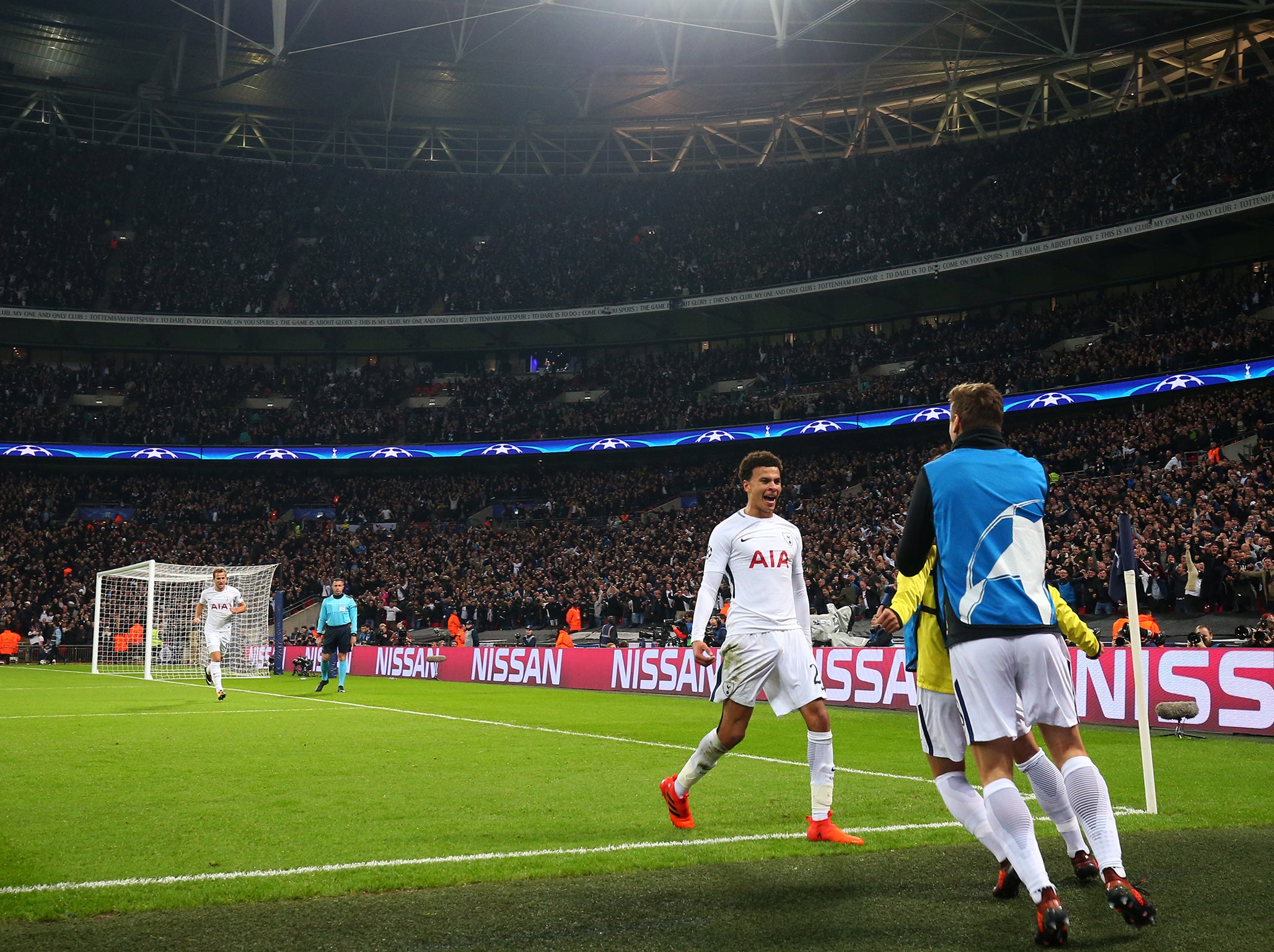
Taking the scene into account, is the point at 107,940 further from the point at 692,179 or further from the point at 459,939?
the point at 692,179

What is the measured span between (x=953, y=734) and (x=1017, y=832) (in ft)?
2.84

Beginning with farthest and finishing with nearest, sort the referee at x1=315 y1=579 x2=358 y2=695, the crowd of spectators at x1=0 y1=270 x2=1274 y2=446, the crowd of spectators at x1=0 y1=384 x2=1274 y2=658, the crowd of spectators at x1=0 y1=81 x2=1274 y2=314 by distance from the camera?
1. the crowd of spectators at x1=0 y1=81 x2=1274 y2=314
2. the crowd of spectators at x1=0 y1=270 x2=1274 y2=446
3. the crowd of spectators at x1=0 y1=384 x2=1274 y2=658
4. the referee at x1=315 y1=579 x2=358 y2=695

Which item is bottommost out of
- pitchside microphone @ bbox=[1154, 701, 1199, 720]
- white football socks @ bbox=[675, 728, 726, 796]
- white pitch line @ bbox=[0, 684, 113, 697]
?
white pitch line @ bbox=[0, 684, 113, 697]

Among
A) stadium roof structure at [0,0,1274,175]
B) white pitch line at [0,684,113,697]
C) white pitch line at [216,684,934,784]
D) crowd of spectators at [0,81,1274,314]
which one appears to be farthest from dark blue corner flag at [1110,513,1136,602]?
crowd of spectators at [0,81,1274,314]

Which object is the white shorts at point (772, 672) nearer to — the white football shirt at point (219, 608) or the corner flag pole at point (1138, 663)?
the corner flag pole at point (1138, 663)

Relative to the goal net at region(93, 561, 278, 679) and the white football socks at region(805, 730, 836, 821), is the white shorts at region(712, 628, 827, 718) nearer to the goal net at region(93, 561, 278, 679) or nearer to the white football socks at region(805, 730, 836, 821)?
the white football socks at region(805, 730, 836, 821)

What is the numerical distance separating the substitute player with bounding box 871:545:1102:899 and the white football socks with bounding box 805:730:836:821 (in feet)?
4.19

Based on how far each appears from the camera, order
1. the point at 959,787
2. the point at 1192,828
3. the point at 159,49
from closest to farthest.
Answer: the point at 959,787, the point at 1192,828, the point at 159,49

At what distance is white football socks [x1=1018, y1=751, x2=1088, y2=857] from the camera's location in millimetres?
4918

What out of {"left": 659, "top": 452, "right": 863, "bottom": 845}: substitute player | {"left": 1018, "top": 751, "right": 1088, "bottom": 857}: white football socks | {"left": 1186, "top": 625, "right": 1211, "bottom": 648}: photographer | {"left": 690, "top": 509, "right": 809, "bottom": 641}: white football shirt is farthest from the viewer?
{"left": 1186, "top": 625, "right": 1211, "bottom": 648}: photographer

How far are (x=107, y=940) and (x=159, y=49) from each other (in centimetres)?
5202

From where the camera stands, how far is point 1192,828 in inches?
270

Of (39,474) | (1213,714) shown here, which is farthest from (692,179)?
(1213,714)

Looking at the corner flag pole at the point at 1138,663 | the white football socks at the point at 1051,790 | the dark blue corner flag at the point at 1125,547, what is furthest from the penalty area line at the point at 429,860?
the dark blue corner flag at the point at 1125,547
